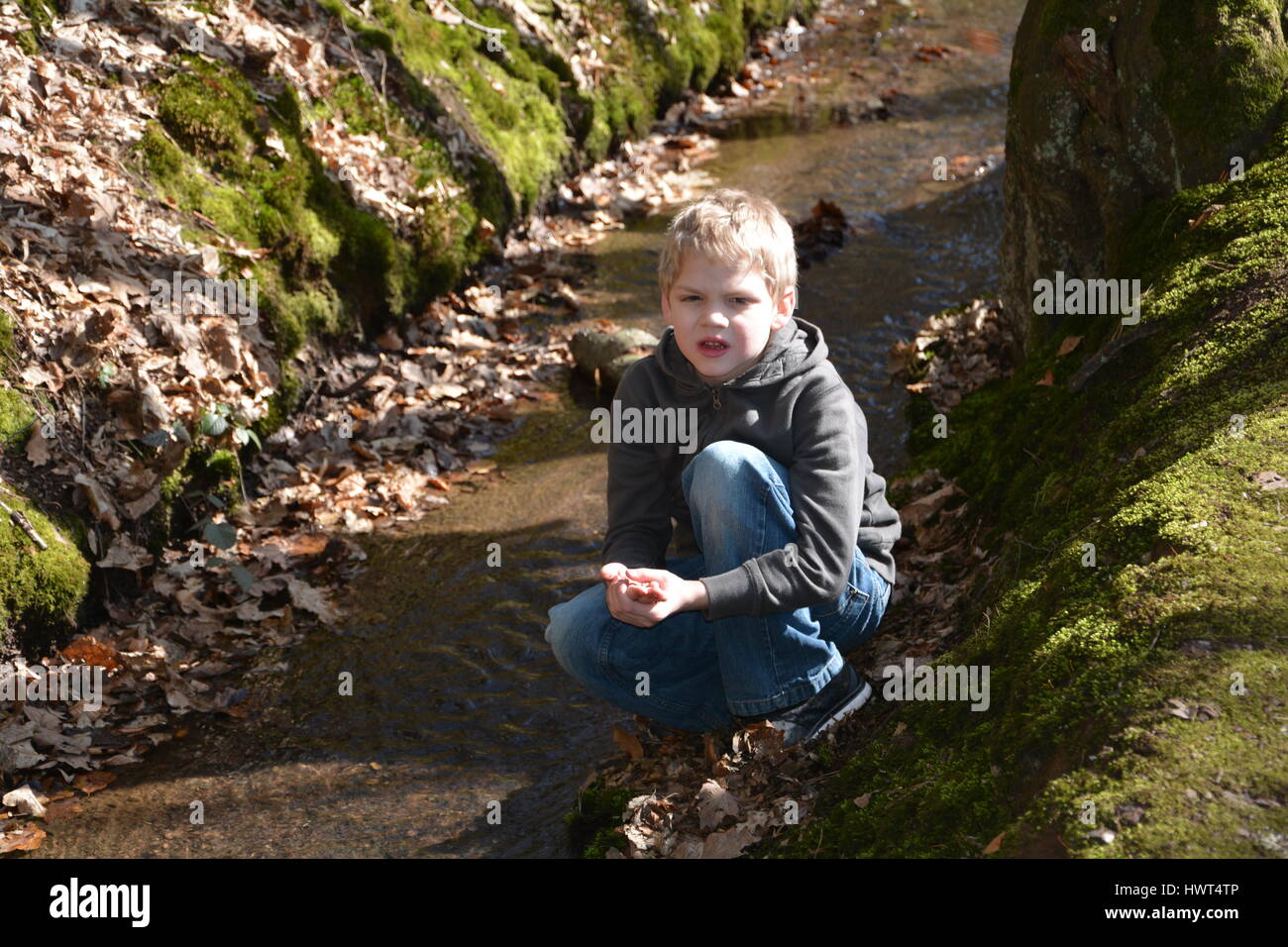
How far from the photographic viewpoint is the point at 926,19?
14281mm

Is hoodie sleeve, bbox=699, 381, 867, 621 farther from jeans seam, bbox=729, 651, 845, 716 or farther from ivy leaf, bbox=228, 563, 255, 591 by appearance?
ivy leaf, bbox=228, 563, 255, 591

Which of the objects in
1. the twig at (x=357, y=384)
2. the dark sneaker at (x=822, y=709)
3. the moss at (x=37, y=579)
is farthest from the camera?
the twig at (x=357, y=384)

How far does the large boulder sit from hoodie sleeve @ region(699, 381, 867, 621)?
178 centimetres

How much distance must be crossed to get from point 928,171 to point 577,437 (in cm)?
473

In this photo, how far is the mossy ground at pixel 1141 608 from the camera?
2.40 metres

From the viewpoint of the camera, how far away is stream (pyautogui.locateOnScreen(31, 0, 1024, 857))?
3.89 m

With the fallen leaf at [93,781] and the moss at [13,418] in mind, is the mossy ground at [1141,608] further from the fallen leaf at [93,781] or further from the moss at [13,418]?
the moss at [13,418]

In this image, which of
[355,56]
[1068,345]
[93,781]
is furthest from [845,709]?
[355,56]

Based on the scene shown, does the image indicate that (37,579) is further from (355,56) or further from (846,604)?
(355,56)

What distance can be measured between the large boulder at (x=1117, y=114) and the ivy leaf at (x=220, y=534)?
3.83 m

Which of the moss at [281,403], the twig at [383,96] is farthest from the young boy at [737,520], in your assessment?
the twig at [383,96]

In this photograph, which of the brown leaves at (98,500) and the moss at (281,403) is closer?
the brown leaves at (98,500)

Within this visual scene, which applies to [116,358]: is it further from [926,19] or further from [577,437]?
[926,19]
